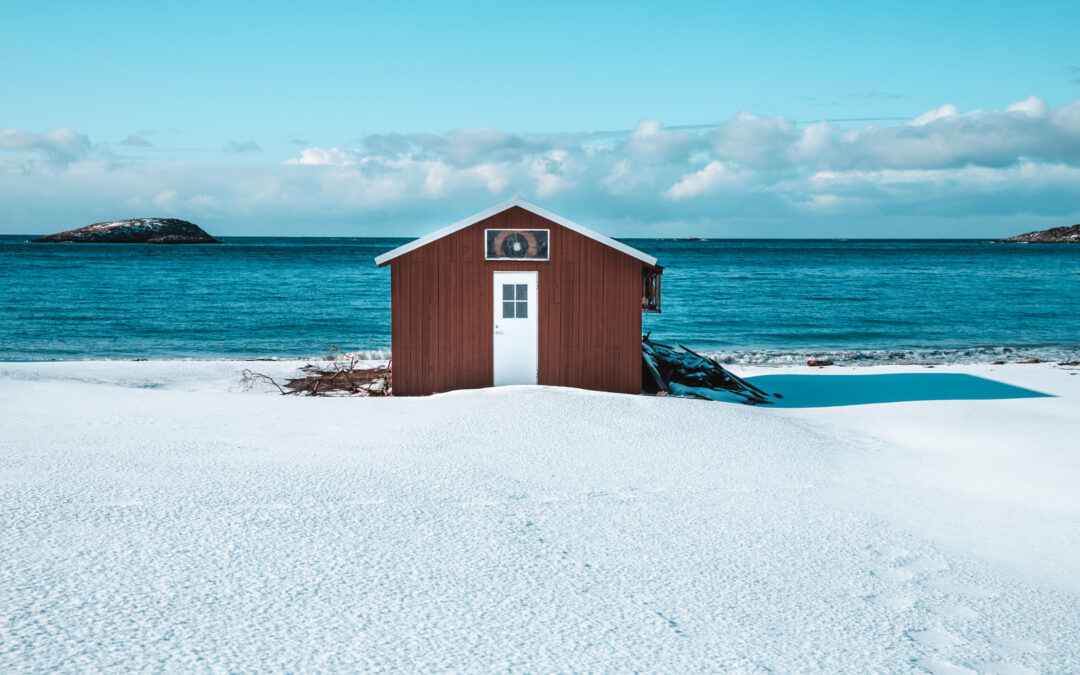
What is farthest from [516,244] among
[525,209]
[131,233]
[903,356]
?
[131,233]

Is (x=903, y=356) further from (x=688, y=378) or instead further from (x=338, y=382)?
(x=338, y=382)

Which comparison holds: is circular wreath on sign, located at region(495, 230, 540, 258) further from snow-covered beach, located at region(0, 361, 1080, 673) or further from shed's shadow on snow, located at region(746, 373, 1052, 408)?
shed's shadow on snow, located at region(746, 373, 1052, 408)

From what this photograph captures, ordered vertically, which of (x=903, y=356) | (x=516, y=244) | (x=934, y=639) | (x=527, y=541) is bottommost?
(x=903, y=356)

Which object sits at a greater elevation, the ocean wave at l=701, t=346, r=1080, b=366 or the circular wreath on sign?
the circular wreath on sign

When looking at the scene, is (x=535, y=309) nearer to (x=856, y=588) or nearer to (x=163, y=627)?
(x=856, y=588)

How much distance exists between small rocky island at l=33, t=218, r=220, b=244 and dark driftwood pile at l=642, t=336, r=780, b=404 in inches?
5536

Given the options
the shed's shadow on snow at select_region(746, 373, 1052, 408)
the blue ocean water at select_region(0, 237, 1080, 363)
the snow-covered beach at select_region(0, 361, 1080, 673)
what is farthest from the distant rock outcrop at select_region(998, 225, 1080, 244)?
the snow-covered beach at select_region(0, 361, 1080, 673)

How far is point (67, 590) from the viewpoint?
6.37 meters

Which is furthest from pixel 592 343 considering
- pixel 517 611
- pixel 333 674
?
pixel 333 674

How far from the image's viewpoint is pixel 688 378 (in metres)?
19.6

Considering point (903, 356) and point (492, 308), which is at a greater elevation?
point (492, 308)

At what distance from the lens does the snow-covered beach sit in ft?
19.2

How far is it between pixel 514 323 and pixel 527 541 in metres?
9.27

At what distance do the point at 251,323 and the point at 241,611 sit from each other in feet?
107
